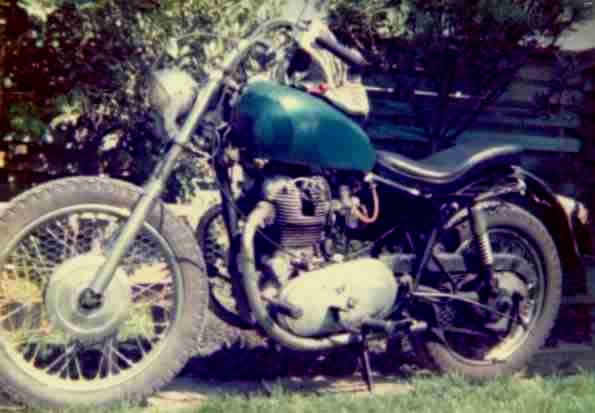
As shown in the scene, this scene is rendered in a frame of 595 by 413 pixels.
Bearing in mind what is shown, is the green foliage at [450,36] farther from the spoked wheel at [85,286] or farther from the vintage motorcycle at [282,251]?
the spoked wheel at [85,286]

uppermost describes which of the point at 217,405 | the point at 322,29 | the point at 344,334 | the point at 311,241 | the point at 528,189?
the point at 322,29

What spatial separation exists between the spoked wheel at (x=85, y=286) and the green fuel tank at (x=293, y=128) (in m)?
0.46

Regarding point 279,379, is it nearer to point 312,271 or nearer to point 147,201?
point 312,271

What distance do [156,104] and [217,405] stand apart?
120 cm

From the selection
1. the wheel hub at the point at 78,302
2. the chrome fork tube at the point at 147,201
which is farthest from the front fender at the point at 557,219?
the wheel hub at the point at 78,302

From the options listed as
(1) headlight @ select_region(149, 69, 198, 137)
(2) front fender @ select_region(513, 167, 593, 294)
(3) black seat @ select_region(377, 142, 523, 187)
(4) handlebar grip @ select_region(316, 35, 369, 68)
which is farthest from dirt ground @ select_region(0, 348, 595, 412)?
(4) handlebar grip @ select_region(316, 35, 369, 68)

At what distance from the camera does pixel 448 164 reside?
314cm

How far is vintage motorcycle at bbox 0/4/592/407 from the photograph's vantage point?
8.25ft

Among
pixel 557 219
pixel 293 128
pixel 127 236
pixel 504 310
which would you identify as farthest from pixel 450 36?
pixel 127 236

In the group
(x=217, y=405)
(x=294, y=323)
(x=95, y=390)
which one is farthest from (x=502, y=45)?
(x=95, y=390)

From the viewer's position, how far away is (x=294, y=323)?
2.75 m

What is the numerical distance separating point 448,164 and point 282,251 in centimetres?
89

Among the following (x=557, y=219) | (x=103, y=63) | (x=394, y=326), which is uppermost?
A: (x=103, y=63)

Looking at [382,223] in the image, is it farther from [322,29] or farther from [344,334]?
[322,29]
